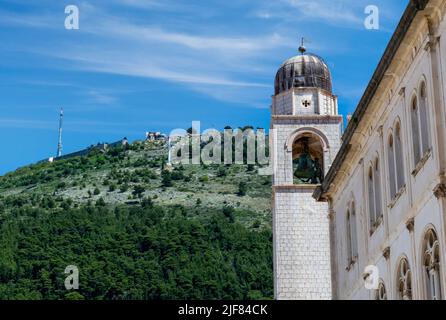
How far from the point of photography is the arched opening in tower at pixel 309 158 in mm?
35406

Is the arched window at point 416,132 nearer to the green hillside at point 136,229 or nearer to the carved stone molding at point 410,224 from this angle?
the carved stone molding at point 410,224

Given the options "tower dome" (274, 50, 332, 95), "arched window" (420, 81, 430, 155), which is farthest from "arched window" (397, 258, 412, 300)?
"tower dome" (274, 50, 332, 95)

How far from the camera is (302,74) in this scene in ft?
125

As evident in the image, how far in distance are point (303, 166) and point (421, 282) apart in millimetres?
17155

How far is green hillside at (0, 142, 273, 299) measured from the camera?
3935 inches

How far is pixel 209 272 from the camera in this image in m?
101

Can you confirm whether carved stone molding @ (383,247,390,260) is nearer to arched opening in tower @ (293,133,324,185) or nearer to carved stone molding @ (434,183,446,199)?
carved stone molding @ (434,183,446,199)

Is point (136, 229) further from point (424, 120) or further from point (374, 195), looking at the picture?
point (424, 120)

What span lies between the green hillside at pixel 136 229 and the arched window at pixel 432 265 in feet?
214

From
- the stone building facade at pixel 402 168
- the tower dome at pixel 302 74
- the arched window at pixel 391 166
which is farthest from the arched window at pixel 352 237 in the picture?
the tower dome at pixel 302 74

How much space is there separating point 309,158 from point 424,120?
18.1 m

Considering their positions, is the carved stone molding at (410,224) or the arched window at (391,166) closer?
the carved stone molding at (410,224)

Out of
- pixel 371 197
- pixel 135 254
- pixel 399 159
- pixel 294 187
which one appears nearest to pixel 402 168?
pixel 399 159

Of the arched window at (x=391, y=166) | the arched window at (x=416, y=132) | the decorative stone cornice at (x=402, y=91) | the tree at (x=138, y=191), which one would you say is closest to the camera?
the arched window at (x=416, y=132)
